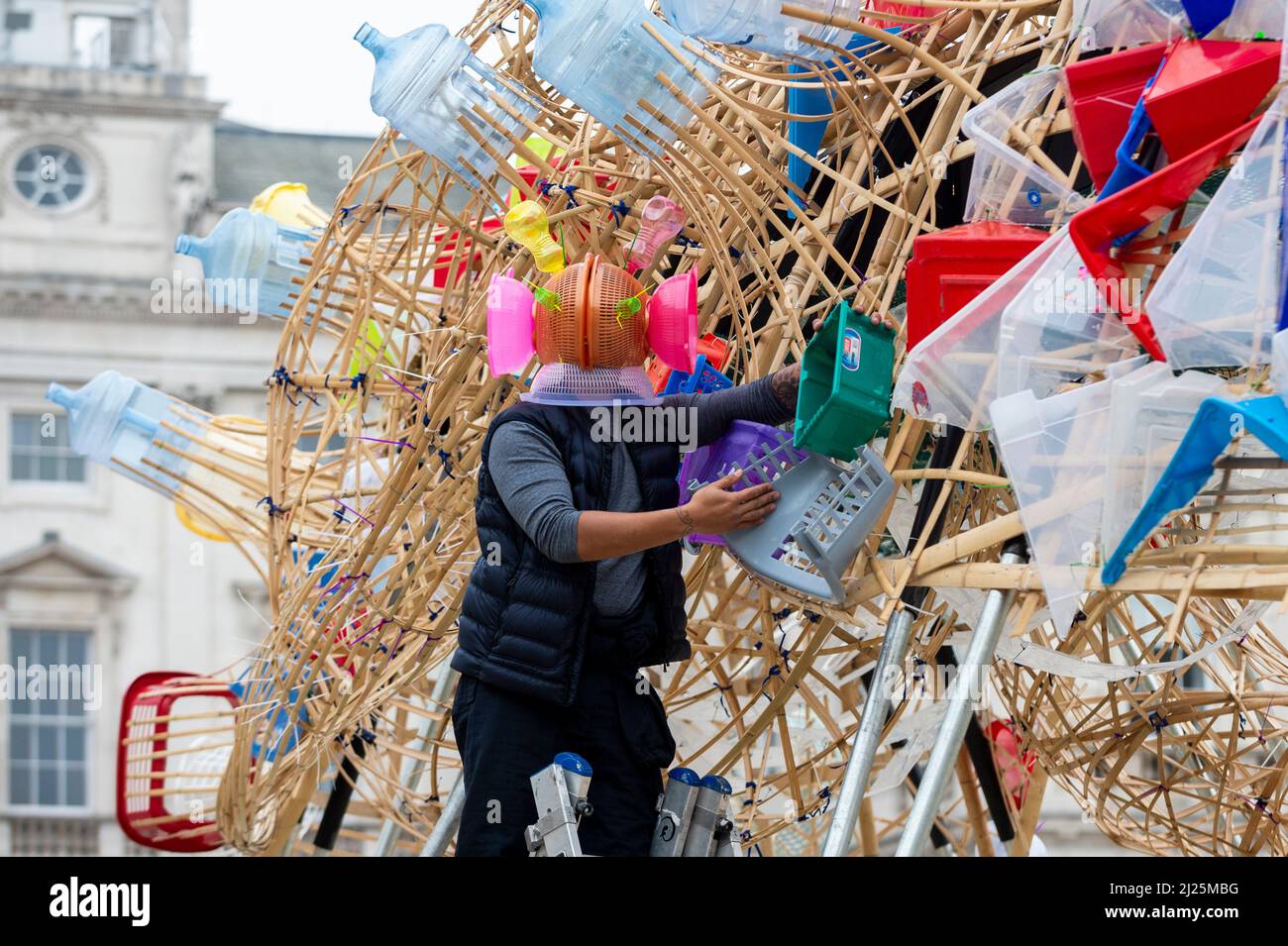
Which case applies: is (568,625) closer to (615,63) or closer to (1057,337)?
(1057,337)

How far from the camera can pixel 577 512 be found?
12.6 ft

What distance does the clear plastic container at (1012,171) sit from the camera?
397cm

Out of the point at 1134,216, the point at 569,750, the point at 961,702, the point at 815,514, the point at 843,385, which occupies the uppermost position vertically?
the point at 1134,216

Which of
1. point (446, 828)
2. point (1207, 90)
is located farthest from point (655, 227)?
point (446, 828)

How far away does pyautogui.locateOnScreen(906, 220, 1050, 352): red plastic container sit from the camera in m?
3.94

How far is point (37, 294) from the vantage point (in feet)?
102

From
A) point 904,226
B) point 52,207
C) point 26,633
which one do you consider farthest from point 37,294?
point 904,226

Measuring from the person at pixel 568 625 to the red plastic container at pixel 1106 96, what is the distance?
771 mm

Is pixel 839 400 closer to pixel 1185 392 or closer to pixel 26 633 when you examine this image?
pixel 1185 392

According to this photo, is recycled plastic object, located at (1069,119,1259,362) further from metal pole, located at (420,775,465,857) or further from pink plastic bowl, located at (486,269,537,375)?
metal pole, located at (420,775,465,857)

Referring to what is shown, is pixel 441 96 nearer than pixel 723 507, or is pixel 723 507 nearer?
pixel 723 507

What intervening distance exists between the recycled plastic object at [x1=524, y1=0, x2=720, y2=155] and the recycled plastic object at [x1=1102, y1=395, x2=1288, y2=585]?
59.9 inches

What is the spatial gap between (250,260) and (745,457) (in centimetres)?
314

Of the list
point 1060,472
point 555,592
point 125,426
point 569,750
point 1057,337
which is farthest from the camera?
point 125,426
